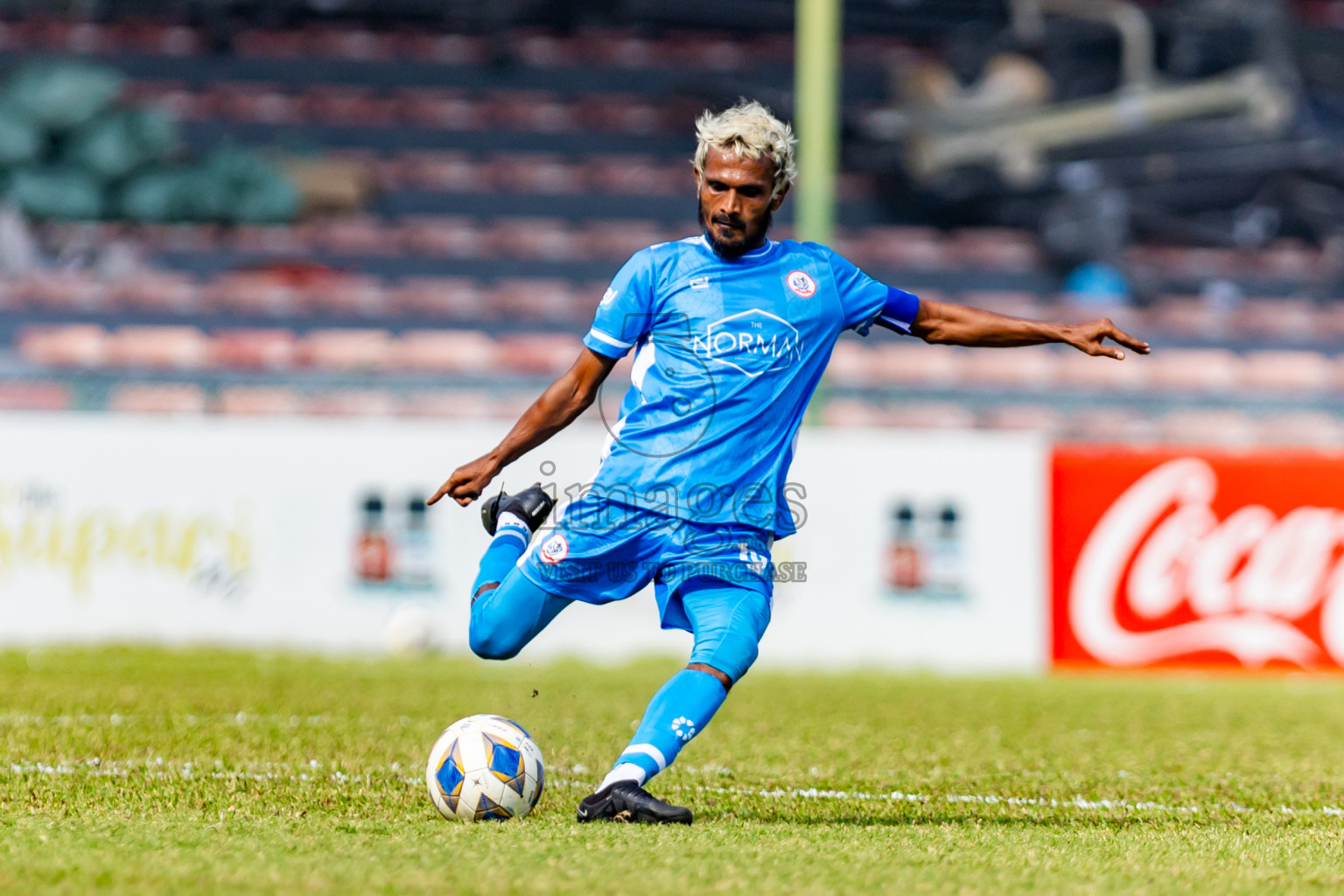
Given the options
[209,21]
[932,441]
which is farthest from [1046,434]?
[209,21]

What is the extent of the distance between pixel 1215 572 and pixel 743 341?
7100 millimetres

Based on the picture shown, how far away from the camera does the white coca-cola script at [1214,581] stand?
34.2 feet

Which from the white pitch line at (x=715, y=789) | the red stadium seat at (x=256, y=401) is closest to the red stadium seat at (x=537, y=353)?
the red stadium seat at (x=256, y=401)

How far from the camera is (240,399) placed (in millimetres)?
10734

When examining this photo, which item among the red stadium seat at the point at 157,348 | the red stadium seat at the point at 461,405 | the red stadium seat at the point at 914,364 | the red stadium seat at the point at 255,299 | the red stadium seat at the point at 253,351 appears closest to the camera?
the red stadium seat at the point at 461,405

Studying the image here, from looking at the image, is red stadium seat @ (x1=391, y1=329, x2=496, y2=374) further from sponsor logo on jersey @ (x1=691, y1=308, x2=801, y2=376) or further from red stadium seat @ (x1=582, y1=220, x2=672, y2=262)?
sponsor logo on jersey @ (x1=691, y1=308, x2=801, y2=376)

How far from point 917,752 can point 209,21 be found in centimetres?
1515

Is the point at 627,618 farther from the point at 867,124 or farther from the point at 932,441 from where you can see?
the point at 867,124

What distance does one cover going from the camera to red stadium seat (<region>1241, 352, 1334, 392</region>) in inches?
596

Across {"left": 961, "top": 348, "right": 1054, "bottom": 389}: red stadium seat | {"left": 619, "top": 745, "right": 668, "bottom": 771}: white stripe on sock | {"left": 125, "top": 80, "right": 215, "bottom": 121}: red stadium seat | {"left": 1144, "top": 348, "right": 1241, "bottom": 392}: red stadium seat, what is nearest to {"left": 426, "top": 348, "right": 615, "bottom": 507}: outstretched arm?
{"left": 619, "top": 745, "right": 668, "bottom": 771}: white stripe on sock

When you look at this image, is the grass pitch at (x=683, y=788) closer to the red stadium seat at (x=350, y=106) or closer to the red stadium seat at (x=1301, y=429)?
the red stadium seat at (x=1301, y=429)

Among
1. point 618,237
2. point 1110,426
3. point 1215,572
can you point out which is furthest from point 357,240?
point 1215,572

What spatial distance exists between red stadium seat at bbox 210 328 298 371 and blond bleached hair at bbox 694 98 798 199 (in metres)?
9.06

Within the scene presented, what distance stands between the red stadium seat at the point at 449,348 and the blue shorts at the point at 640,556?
880cm
